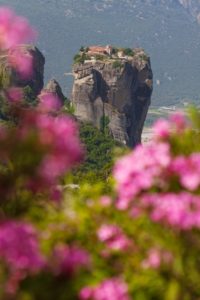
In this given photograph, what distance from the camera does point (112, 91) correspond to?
3826 inches

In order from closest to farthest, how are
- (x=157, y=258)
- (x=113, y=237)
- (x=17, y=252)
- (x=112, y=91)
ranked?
(x=17, y=252)
(x=157, y=258)
(x=113, y=237)
(x=112, y=91)

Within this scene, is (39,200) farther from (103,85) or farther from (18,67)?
(103,85)

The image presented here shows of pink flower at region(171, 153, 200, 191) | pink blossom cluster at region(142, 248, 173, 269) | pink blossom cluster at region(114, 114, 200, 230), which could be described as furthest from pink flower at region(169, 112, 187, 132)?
pink blossom cluster at region(142, 248, 173, 269)

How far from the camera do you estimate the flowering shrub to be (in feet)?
13.0

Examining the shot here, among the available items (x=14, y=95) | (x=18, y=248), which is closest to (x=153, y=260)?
(x=18, y=248)

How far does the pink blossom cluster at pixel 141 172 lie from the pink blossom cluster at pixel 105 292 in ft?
1.83

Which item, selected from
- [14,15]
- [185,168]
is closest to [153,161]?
[185,168]

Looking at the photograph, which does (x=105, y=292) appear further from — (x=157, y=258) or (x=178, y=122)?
(x=178, y=122)

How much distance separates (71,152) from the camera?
3.95 meters

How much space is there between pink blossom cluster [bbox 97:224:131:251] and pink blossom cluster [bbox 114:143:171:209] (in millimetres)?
380

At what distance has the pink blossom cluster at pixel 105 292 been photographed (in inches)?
161

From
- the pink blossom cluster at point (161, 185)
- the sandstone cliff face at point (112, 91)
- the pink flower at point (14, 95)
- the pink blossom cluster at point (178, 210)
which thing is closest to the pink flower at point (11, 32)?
the pink flower at point (14, 95)

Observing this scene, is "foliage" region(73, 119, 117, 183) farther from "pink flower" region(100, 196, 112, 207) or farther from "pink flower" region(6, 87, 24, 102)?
"pink flower" region(100, 196, 112, 207)

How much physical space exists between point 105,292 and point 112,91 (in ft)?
307
